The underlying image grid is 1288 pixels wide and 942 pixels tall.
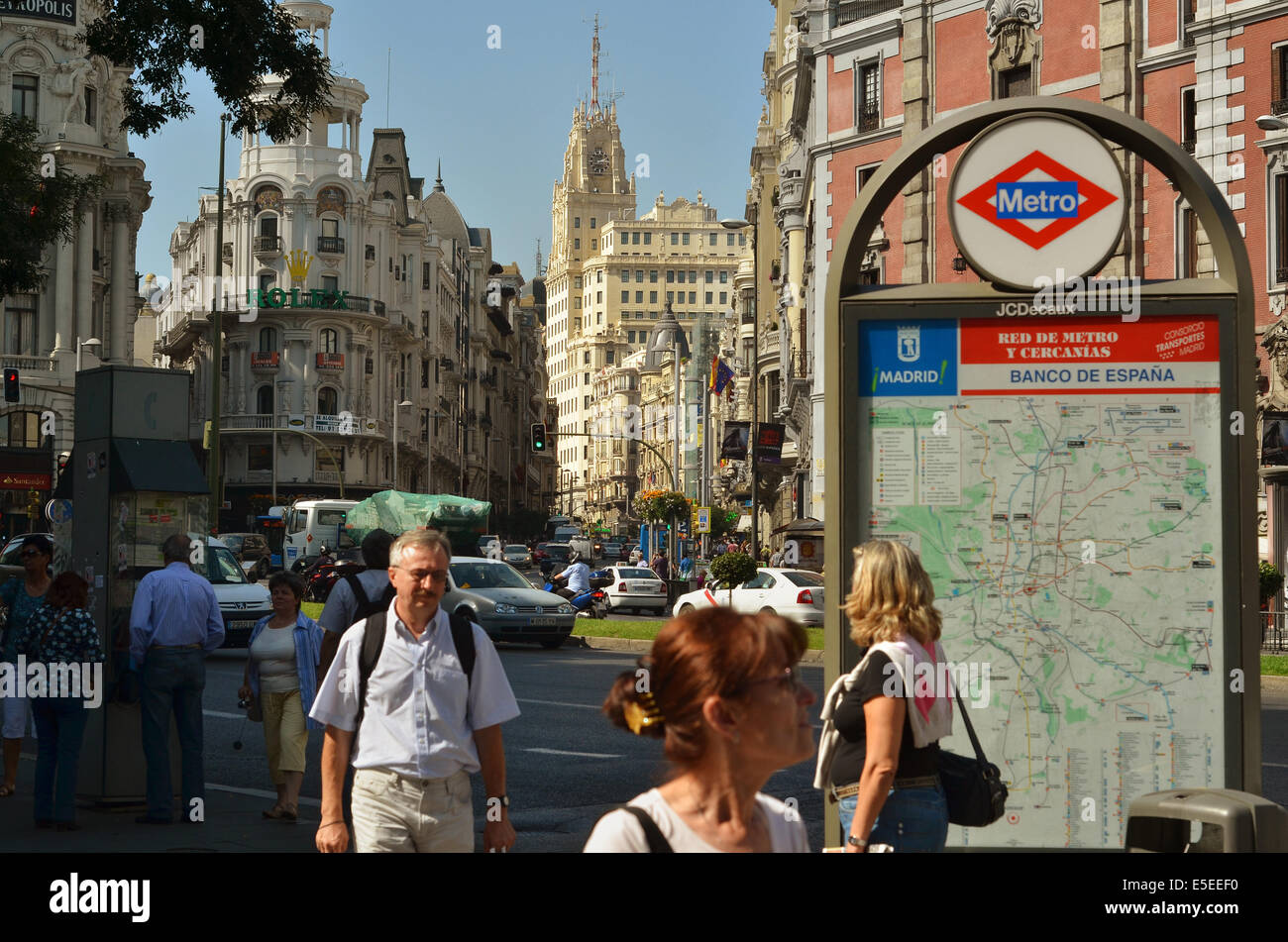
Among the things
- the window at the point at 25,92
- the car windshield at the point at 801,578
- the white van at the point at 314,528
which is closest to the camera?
the car windshield at the point at 801,578

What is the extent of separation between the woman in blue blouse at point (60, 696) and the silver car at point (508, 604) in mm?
15255

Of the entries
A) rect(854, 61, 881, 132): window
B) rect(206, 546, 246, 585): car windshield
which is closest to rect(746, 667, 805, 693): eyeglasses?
rect(206, 546, 246, 585): car windshield

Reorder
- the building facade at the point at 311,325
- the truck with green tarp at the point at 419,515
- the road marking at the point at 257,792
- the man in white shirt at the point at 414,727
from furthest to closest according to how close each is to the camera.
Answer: the building facade at the point at 311,325 < the truck with green tarp at the point at 419,515 < the road marking at the point at 257,792 < the man in white shirt at the point at 414,727

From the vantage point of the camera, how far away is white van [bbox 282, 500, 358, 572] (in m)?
59.3

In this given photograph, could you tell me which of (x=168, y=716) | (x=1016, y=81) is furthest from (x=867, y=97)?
(x=168, y=716)

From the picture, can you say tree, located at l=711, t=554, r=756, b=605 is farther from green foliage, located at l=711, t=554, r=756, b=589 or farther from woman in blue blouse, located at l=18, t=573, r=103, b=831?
woman in blue blouse, located at l=18, t=573, r=103, b=831

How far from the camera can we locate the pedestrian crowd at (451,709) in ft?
10.7

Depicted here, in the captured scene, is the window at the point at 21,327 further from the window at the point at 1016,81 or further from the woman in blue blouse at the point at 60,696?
the woman in blue blouse at the point at 60,696

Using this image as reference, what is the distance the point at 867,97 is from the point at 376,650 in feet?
134

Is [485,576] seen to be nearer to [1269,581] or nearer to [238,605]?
[238,605]

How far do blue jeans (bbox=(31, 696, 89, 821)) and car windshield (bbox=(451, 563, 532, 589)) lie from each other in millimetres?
16686

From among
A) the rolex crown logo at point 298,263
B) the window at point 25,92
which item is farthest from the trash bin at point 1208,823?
the rolex crown logo at point 298,263
